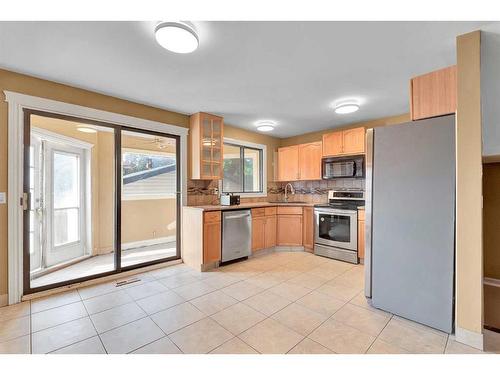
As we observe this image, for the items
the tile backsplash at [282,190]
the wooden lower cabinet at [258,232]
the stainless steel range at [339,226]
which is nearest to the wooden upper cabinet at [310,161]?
the tile backsplash at [282,190]

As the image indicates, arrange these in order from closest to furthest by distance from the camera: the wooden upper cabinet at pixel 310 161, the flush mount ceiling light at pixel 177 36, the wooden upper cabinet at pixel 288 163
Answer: the flush mount ceiling light at pixel 177 36 → the wooden upper cabinet at pixel 310 161 → the wooden upper cabinet at pixel 288 163

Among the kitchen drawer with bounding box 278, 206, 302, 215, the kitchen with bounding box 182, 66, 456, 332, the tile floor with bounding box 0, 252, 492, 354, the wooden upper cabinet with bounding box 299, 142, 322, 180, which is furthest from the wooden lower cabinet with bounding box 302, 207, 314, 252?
the tile floor with bounding box 0, 252, 492, 354

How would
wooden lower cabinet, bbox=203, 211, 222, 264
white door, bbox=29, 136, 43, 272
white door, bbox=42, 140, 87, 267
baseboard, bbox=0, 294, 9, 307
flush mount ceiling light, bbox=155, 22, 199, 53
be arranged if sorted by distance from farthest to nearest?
wooden lower cabinet, bbox=203, 211, 222, 264
white door, bbox=42, 140, 87, 267
white door, bbox=29, 136, 43, 272
baseboard, bbox=0, 294, 9, 307
flush mount ceiling light, bbox=155, 22, 199, 53

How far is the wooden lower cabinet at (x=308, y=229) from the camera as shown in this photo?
4199 mm

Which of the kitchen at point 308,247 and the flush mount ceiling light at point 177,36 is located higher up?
the flush mount ceiling light at point 177,36

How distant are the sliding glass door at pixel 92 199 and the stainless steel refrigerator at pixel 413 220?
284cm

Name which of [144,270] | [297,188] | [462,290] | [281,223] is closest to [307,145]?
[297,188]

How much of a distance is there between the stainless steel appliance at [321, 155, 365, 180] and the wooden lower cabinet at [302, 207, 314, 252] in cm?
74

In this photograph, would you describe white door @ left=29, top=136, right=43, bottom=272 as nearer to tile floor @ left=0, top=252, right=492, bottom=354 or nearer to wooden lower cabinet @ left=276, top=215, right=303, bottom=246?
tile floor @ left=0, top=252, right=492, bottom=354

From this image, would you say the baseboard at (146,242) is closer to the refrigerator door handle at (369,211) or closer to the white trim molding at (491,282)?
the refrigerator door handle at (369,211)

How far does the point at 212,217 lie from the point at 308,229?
6.36 feet

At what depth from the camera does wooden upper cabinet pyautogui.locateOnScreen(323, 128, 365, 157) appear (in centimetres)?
387

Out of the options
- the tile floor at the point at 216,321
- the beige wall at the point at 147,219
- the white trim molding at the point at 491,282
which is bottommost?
the tile floor at the point at 216,321

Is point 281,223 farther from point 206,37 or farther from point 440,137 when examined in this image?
point 206,37
